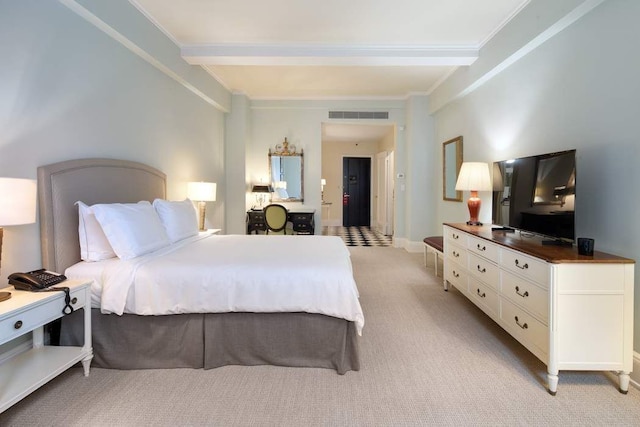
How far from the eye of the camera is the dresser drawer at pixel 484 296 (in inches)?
101

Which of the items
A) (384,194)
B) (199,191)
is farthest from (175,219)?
(384,194)

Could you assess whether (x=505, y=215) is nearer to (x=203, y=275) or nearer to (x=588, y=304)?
(x=588, y=304)

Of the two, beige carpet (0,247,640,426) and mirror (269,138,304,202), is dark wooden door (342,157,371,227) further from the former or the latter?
beige carpet (0,247,640,426)

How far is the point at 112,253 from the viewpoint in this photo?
2.42 meters

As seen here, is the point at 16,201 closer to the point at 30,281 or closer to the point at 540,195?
the point at 30,281

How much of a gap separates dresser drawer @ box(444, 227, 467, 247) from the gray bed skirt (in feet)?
5.60

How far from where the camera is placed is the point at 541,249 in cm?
214

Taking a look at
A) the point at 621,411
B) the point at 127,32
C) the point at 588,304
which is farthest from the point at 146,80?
the point at 621,411

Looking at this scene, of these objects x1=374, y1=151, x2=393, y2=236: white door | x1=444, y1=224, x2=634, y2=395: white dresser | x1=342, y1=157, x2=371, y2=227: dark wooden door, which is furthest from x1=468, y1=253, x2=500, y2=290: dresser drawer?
x1=342, y1=157, x2=371, y2=227: dark wooden door

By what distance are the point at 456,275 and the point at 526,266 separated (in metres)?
1.36

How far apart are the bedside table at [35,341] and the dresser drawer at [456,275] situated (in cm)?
310

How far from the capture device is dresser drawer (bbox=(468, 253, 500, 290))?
258 cm

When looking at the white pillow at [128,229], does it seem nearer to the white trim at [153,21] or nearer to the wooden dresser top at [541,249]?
the white trim at [153,21]

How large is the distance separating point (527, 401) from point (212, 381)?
185 centimetres
